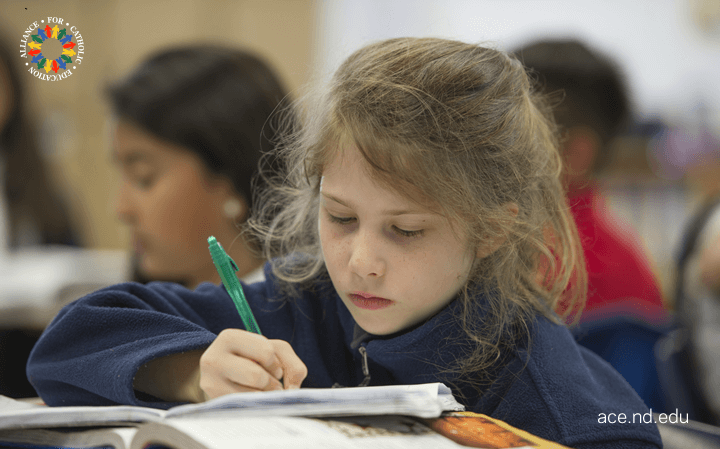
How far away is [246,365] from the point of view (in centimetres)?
52

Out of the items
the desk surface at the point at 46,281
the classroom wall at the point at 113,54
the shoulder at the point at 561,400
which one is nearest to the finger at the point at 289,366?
the shoulder at the point at 561,400

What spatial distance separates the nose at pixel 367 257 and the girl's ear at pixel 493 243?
0.12 meters

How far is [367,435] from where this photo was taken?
45cm

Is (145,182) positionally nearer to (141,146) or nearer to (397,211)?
(141,146)

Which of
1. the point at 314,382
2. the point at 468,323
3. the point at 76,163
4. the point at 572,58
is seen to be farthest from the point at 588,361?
the point at 76,163

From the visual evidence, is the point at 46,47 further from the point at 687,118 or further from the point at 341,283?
the point at 687,118

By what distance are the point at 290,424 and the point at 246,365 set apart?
10 cm

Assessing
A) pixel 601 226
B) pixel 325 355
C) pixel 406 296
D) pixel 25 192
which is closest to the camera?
pixel 406 296

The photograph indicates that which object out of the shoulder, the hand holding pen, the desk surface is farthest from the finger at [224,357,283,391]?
the desk surface

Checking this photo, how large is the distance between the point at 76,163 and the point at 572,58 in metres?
2.05

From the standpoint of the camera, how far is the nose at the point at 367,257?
583 millimetres

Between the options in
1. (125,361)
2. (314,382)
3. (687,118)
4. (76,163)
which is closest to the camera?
(125,361)

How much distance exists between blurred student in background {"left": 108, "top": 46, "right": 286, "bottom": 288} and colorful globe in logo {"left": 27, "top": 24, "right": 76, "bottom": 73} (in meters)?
0.45

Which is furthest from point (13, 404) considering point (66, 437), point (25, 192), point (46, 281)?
point (25, 192)
